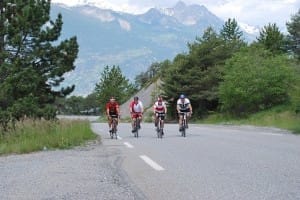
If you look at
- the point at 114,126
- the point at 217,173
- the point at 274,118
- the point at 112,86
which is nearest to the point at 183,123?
the point at 114,126

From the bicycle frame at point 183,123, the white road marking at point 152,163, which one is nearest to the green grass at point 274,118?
the bicycle frame at point 183,123

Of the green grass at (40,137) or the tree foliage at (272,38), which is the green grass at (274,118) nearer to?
the green grass at (40,137)

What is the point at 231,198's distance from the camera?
700 centimetres

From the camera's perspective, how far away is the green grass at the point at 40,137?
1603 cm

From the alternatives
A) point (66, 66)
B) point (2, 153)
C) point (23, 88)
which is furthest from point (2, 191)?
point (66, 66)

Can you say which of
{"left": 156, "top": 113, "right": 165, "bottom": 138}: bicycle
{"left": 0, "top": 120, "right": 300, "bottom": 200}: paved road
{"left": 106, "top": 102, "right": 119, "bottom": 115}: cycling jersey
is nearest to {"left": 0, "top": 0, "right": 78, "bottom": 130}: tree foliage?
{"left": 106, "top": 102, "right": 119, "bottom": 115}: cycling jersey

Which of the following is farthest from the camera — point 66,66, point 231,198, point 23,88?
point 66,66

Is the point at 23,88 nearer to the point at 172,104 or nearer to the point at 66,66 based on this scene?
the point at 66,66

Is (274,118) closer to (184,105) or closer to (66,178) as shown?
(184,105)

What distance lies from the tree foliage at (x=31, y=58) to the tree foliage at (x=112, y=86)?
8288 centimetres

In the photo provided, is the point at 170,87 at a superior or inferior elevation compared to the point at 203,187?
superior

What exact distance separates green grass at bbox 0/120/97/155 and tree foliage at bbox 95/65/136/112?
323 ft

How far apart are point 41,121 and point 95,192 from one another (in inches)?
484

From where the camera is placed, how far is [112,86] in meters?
121
